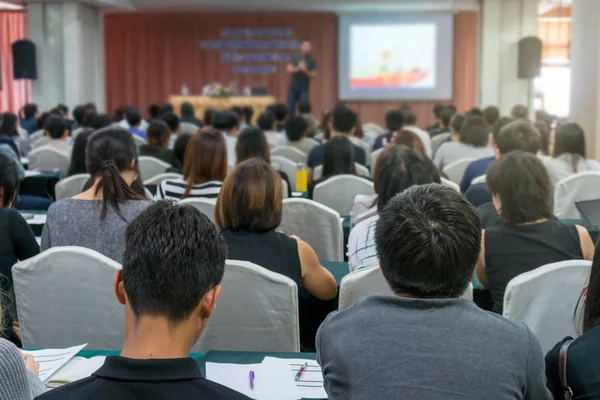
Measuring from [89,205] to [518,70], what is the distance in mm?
11083

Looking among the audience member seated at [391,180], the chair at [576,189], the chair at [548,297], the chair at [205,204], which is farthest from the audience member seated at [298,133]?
the chair at [548,297]

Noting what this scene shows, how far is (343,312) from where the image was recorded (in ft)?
5.27

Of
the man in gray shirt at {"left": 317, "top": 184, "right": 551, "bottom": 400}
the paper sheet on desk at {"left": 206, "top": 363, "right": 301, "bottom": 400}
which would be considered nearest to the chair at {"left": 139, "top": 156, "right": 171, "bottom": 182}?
the paper sheet on desk at {"left": 206, "top": 363, "right": 301, "bottom": 400}

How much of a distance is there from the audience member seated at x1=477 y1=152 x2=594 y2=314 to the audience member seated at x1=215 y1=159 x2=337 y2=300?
0.63 m

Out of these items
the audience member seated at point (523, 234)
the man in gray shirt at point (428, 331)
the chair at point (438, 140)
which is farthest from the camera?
the chair at point (438, 140)

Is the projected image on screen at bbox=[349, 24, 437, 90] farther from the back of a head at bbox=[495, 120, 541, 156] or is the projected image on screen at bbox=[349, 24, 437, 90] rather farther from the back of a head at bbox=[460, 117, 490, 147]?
the back of a head at bbox=[495, 120, 541, 156]

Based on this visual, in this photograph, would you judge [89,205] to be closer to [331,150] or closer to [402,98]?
[331,150]

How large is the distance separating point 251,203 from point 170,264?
1556 millimetres

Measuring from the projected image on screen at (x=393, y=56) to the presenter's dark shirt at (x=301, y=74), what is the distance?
9.12 ft

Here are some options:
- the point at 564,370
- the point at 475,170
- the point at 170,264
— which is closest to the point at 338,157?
the point at 475,170

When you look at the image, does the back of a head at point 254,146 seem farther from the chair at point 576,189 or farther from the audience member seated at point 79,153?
the chair at point 576,189

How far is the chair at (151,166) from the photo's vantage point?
6.18 m

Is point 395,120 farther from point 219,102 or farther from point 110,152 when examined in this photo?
point 219,102

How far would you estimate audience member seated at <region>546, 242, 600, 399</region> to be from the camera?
1563 millimetres
